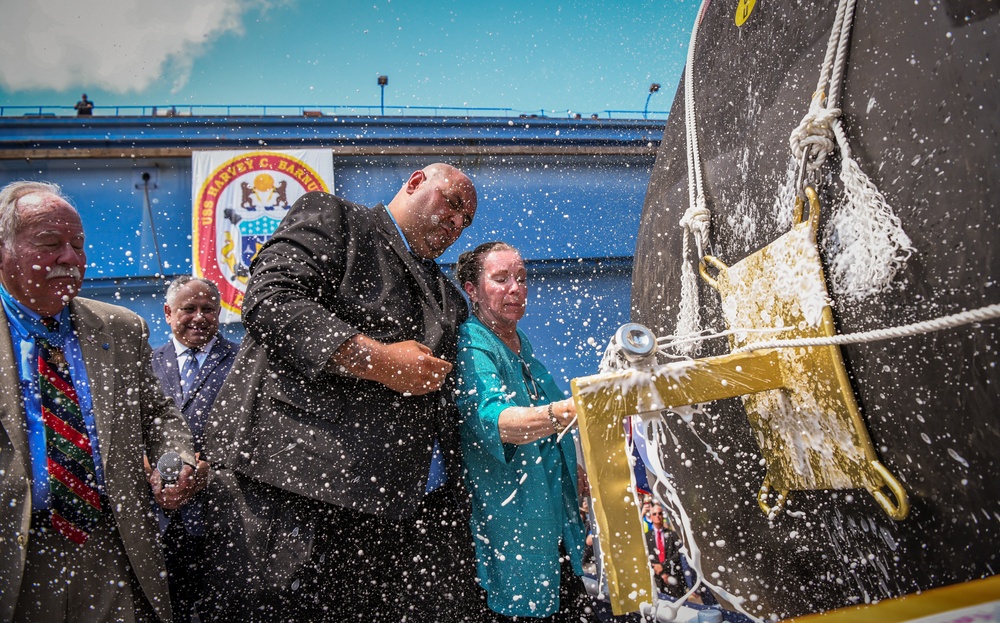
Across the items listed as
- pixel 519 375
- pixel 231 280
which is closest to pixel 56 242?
pixel 519 375

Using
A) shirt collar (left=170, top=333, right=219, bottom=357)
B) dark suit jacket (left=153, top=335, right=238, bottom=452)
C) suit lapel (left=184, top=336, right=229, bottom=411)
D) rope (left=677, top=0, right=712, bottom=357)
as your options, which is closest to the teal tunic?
rope (left=677, top=0, right=712, bottom=357)

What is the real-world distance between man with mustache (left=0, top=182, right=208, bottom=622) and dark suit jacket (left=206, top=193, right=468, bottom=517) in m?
0.29

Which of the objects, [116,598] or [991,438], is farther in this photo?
[116,598]

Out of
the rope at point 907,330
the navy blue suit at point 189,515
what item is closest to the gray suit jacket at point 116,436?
the navy blue suit at point 189,515

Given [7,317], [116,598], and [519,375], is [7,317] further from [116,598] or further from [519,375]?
[519,375]

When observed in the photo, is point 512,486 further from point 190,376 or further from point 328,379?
point 190,376

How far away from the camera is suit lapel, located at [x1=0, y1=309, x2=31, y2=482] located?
1547mm

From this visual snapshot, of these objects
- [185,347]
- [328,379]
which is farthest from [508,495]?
[185,347]

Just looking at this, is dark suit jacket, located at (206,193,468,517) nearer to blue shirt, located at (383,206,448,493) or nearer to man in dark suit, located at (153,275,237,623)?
blue shirt, located at (383,206,448,493)

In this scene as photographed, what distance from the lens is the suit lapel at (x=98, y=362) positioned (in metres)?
1.72

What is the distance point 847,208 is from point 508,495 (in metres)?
1.36

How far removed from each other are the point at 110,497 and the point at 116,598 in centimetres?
28

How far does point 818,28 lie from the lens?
0.91 metres

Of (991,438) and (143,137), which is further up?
(143,137)
